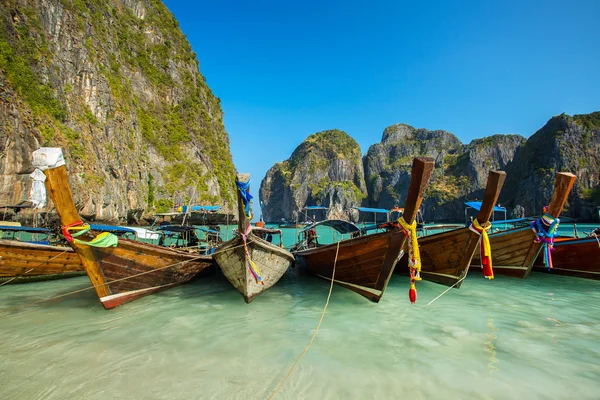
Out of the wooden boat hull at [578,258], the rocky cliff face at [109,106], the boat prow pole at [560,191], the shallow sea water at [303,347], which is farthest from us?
the rocky cliff face at [109,106]

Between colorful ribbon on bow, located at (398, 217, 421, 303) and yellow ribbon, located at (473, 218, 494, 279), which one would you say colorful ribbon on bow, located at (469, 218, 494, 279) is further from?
colorful ribbon on bow, located at (398, 217, 421, 303)

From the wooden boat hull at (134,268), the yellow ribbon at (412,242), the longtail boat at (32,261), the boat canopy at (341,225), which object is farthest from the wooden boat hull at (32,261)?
the yellow ribbon at (412,242)

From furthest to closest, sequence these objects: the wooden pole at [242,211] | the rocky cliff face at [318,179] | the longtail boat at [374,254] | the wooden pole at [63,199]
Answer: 1. the rocky cliff face at [318,179]
2. the wooden pole at [242,211]
3. the wooden pole at [63,199]
4. the longtail boat at [374,254]

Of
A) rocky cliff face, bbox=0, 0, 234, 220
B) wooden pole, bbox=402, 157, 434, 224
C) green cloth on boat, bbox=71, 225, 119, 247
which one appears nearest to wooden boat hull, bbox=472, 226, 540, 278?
wooden pole, bbox=402, 157, 434, 224

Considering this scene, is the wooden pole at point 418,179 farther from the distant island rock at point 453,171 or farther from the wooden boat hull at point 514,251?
the distant island rock at point 453,171

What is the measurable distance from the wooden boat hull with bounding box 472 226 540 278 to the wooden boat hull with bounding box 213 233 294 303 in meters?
6.88

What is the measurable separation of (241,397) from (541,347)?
4.58 m

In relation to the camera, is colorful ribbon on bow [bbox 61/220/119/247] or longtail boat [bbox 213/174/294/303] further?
longtail boat [bbox 213/174/294/303]

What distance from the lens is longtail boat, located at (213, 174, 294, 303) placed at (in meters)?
5.96

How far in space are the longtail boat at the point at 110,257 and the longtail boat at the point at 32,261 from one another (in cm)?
310

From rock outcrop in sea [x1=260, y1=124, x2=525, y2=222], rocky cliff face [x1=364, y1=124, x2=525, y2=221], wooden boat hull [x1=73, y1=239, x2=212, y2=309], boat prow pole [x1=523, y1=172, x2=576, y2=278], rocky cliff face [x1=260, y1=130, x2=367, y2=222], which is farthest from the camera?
rocky cliff face [x1=260, y1=130, x2=367, y2=222]

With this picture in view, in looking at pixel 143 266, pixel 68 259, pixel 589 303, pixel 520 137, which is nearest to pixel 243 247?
pixel 143 266

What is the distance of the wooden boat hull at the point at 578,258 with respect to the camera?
848 cm

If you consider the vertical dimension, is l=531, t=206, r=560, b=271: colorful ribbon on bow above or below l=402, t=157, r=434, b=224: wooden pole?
below
